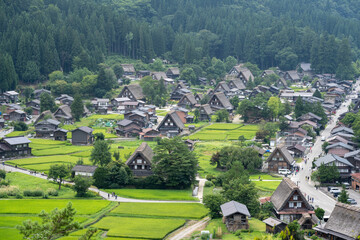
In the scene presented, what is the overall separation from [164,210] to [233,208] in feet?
21.8

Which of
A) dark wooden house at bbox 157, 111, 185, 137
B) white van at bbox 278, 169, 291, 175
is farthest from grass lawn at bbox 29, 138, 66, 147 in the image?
white van at bbox 278, 169, 291, 175

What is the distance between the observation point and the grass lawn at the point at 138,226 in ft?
127

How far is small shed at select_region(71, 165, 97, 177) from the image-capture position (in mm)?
53438

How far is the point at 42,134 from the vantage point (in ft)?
241

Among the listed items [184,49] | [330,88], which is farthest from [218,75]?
[330,88]

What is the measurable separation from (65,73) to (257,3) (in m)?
94.8

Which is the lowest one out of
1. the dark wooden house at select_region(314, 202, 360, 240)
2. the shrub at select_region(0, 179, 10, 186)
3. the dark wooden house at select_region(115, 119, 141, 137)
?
the dark wooden house at select_region(115, 119, 141, 137)

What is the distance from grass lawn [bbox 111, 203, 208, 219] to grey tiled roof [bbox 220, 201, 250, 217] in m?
2.69

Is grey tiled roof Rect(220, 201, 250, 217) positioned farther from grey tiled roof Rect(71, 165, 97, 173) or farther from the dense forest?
the dense forest

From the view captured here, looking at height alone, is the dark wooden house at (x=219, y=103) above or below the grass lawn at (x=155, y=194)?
below

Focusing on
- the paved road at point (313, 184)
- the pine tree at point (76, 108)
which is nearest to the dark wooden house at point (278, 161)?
the paved road at point (313, 184)

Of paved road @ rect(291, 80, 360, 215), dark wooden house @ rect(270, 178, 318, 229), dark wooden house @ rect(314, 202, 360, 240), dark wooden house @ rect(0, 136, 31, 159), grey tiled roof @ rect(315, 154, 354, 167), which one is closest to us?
dark wooden house @ rect(314, 202, 360, 240)

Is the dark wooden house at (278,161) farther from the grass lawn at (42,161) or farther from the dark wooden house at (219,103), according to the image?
the dark wooden house at (219,103)

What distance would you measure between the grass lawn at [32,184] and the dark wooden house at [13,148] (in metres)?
8.00
